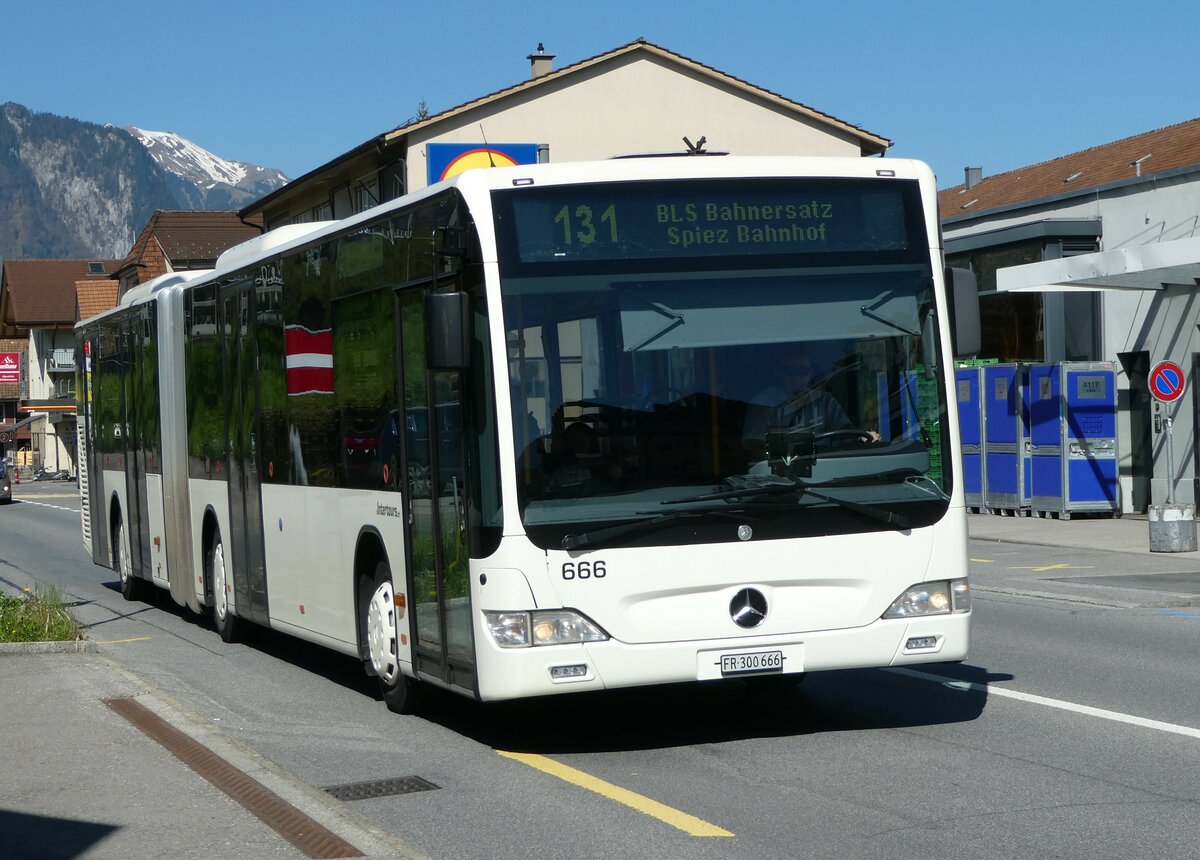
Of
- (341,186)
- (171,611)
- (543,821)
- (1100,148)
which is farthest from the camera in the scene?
(341,186)

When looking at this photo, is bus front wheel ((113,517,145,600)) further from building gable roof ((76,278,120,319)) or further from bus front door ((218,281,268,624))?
building gable roof ((76,278,120,319))

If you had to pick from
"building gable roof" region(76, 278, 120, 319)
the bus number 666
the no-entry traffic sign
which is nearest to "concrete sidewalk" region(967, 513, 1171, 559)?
the no-entry traffic sign

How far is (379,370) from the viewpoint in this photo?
10203 millimetres

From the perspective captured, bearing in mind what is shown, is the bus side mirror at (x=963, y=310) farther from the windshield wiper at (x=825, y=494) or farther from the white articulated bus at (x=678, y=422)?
the windshield wiper at (x=825, y=494)

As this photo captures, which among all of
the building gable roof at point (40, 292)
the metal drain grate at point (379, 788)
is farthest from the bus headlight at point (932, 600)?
the building gable roof at point (40, 292)

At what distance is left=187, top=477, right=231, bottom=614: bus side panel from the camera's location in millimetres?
14477

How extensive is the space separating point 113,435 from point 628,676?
12.4 meters

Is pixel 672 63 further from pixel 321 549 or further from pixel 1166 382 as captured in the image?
pixel 321 549

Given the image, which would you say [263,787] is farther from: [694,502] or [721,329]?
[721,329]

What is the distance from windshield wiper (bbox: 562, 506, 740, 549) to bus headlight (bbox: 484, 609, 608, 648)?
331mm

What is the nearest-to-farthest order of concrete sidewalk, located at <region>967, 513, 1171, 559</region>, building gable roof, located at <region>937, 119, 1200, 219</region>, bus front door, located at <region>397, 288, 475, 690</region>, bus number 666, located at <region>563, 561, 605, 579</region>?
bus number 666, located at <region>563, 561, 605, 579</region>, bus front door, located at <region>397, 288, 475, 690</region>, concrete sidewalk, located at <region>967, 513, 1171, 559</region>, building gable roof, located at <region>937, 119, 1200, 219</region>

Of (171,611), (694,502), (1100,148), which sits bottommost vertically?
(171,611)

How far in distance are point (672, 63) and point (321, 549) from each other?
3583cm

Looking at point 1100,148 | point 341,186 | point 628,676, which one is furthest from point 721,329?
point 341,186
